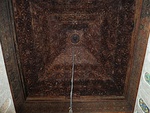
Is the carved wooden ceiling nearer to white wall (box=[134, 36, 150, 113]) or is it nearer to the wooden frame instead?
the wooden frame

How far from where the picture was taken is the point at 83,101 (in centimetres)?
157

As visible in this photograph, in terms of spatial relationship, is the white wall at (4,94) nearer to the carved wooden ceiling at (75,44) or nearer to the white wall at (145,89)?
the carved wooden ceiling at (75,44)

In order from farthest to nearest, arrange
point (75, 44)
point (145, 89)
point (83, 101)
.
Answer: point (83, 101), point (75, 44), point (145, 89)

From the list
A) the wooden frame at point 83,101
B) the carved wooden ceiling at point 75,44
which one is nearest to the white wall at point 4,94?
the wooden frame at point 83,101

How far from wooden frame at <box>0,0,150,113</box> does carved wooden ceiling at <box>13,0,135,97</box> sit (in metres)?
0.05

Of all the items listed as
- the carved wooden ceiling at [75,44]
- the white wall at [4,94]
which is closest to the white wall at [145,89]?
the carved wooden ceiling at [75,44]

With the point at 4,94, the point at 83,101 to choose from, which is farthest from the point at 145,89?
the point at 4,94

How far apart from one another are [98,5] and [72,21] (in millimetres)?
236

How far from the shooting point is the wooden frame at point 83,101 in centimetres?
120

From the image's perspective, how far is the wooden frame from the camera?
3.95ft

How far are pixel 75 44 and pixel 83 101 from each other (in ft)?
1.80

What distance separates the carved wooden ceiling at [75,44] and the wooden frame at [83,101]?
0.05 meters

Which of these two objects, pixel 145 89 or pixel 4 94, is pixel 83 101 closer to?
pixel 145 89

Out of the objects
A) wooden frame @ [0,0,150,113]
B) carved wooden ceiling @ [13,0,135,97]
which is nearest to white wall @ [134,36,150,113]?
wooden frame @ [0,0,150,113]
